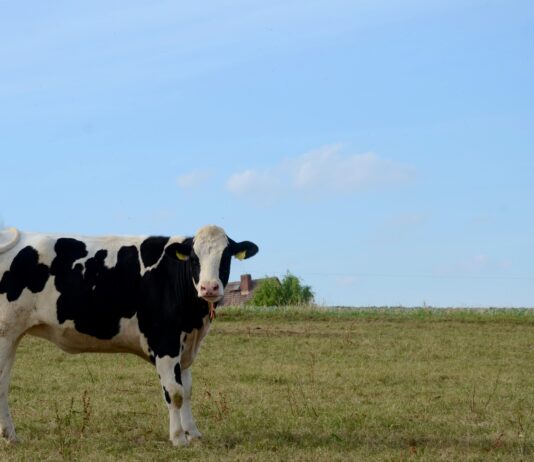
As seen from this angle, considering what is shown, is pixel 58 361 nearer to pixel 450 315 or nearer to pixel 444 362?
pixel 444 362

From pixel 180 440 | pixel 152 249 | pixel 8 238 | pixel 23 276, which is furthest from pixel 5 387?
pixel 152 249

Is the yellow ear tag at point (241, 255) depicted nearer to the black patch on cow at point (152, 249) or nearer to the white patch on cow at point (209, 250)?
the white patch on cow at point (209, 250)

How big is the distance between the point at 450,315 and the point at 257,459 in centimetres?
2331

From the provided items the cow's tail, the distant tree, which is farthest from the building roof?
the cow's tail

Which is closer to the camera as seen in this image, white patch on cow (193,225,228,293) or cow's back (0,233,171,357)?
white patch on cow (193,225,228,293)

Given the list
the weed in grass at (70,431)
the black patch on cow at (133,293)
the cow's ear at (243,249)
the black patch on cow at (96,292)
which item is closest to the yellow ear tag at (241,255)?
the cow's ear at (243,249)

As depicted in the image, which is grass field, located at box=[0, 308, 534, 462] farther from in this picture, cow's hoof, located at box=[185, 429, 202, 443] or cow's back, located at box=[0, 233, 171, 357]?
cow's back, located at box=[0, 233, 171, 357]

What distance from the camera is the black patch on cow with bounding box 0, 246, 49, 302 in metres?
9.73

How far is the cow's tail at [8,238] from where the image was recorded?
996 cm

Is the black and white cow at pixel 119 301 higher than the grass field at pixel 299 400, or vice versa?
the black and white cow at pixel 119 301

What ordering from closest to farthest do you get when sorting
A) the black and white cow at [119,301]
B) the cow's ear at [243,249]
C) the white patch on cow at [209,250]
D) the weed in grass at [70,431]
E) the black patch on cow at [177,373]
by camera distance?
the weed in grass at [70,431], the white patch on cow at [209,250], the black patch on cow at [177,373], the black and white cow at [119,301], the cow's ear at [243,249]

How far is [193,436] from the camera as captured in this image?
9562 mm

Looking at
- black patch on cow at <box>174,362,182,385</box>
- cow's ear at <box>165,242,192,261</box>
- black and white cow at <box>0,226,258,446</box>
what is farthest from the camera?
cow's ear at <box>165,242,192,261</box>

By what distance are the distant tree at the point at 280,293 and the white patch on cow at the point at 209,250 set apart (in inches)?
1606
